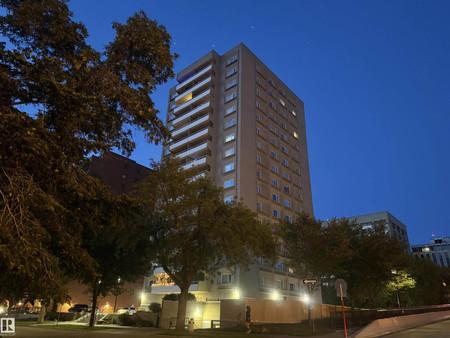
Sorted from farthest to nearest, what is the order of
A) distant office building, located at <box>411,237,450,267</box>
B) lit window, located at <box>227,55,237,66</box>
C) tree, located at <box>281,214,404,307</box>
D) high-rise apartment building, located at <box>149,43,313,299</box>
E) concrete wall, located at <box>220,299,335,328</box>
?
distant office building, located at <box>411,237,450,267</box> < lit window, located at <box>227,55,237,66</box> < high-rise apartment building, located at <box>149,43,313,299</box> < tree, located at <box>281,214,404,307</box> < concrete wall, located at <box>220,299,335,328</box>

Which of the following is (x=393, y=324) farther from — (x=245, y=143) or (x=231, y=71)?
(x=231, y=71)

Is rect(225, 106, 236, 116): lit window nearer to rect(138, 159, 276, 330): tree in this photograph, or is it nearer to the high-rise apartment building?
the high-rise apartment building

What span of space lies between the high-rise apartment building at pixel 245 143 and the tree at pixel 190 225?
2177 cm

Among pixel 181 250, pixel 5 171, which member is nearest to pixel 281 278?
pixel 181 250

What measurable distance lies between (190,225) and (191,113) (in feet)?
141

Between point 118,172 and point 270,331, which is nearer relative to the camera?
point 270,331

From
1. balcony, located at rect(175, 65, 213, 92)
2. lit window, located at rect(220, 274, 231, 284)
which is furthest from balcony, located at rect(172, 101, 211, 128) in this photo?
lit window, located at rect(220, 274, 231, 284)

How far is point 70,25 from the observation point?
13.6 m

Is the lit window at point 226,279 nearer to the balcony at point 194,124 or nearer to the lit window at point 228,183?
the lit window at point 228,183

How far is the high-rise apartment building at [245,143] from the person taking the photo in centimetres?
5022

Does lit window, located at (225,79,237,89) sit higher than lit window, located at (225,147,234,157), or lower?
higher

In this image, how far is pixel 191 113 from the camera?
6406 centimetres

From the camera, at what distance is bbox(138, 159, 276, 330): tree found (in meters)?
22.9

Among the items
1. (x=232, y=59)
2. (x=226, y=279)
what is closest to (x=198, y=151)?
(x=232, y=59)
